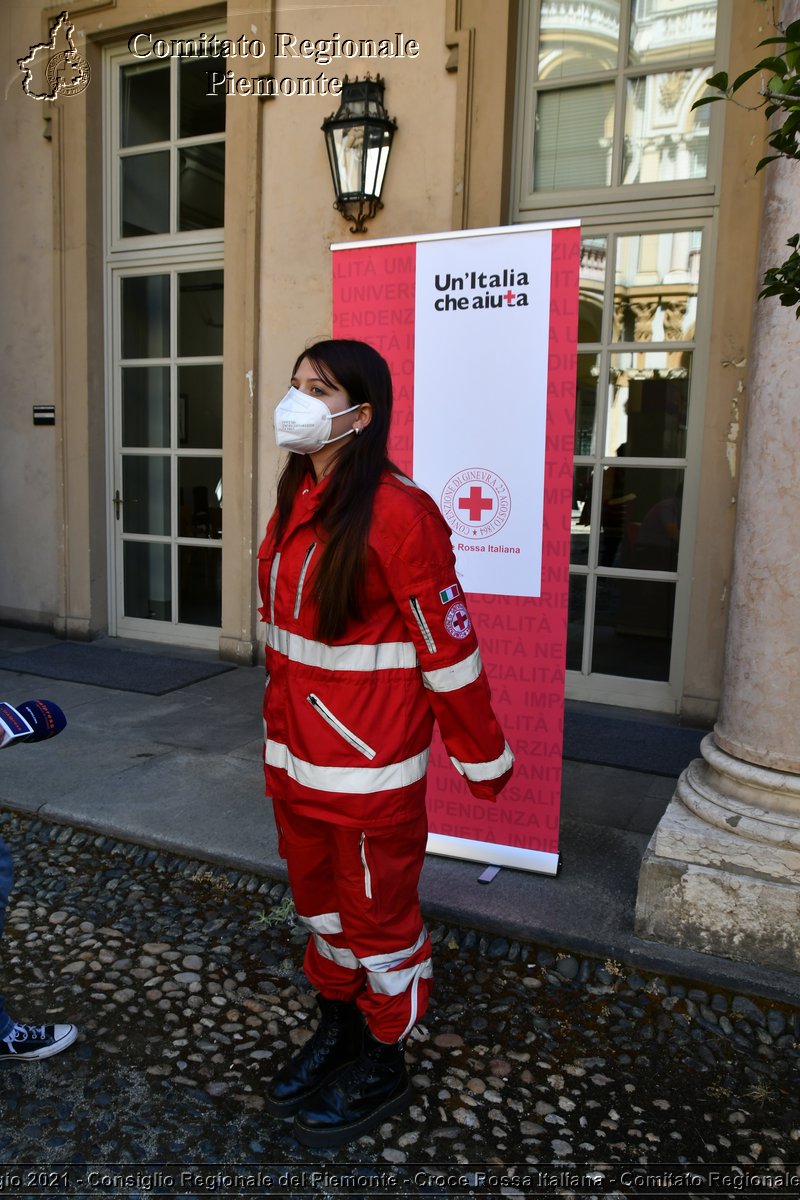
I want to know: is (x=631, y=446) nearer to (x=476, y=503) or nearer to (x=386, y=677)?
(x=476, y=503)

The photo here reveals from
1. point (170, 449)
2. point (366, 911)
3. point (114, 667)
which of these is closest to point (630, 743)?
point (366, 911)

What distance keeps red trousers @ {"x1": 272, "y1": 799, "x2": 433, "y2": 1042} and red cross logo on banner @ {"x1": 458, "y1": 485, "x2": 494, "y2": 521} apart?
131cm

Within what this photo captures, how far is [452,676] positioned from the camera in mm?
1939

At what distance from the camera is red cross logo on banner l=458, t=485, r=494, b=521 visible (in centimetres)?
308

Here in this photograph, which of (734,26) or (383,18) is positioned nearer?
(734,26)

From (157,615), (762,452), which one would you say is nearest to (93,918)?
(762,452)

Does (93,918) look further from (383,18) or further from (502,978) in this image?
(383,18)

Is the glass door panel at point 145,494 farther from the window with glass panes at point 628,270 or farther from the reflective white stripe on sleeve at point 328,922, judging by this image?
the reflective white stripe on sleeve at point 328,922

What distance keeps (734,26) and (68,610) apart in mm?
5910

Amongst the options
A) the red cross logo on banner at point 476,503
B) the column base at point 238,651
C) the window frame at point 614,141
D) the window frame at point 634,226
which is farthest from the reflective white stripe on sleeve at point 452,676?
the column base at point 238,651

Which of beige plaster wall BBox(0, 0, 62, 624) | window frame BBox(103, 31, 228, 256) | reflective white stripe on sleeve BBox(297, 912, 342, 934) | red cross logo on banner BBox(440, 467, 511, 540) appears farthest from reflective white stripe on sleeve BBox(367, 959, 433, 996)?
beige plaster wall BBox(0, 0, 62, 624)

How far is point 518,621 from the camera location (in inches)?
122

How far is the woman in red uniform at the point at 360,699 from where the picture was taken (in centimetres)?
192

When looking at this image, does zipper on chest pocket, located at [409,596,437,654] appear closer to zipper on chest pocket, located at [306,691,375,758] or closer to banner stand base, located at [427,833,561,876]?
zipper on chest pocket, located at [306,691,375,758]
